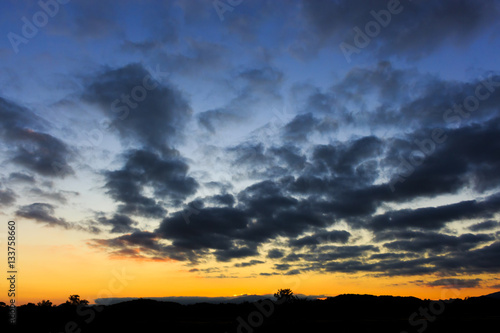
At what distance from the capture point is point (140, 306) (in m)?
80.1

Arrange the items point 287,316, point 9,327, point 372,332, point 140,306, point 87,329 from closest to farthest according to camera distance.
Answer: point 372,332 → point 87,329 → point 9,327 → point 287,316 → point 140,306

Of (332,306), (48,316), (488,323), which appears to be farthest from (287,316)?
(48,316)

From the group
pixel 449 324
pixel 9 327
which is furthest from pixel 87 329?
pixel 449 324

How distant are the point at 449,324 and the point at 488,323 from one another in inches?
181

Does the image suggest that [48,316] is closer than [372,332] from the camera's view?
No

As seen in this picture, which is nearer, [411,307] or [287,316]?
[287,316]

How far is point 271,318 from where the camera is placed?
55.4 m

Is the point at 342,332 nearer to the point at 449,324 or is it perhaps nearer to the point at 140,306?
the point at 449,324

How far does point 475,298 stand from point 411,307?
21169 mm

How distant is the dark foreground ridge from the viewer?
4144 centimetres

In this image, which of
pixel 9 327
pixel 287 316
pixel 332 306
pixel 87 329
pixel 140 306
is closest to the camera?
pixel 87 329

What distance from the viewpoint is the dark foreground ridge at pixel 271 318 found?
136 ft

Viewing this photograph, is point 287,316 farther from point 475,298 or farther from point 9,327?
point 475,298

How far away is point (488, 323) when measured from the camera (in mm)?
41219
